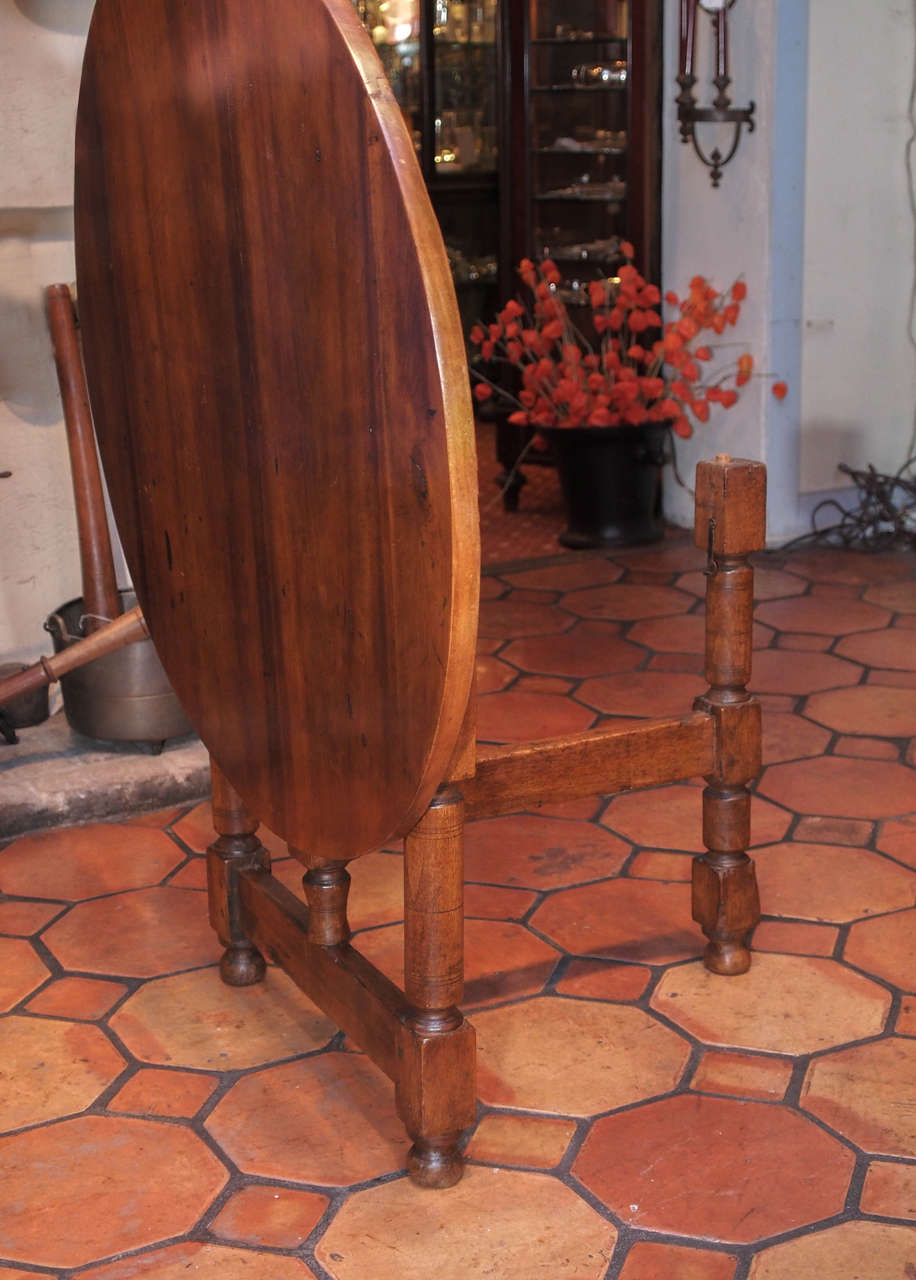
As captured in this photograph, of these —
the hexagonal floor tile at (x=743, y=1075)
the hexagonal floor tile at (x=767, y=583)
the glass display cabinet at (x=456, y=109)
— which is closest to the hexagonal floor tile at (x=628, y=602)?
the hexagonal floor tile at (x=767, y=583)

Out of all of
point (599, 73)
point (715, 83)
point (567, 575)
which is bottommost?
point (567, 575)

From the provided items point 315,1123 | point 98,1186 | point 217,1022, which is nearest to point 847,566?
point 217,1022

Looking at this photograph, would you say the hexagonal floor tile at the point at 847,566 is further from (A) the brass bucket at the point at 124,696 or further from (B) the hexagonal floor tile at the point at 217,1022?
(B) the hexagonal floor tile at the point at 217,1022

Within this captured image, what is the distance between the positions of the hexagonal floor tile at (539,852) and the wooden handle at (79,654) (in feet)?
2.29

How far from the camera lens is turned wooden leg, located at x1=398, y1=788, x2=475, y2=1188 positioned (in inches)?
67.3

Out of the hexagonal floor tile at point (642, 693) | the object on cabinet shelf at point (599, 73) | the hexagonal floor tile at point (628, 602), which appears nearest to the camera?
the hexagonal floor tile at point (642, 693)

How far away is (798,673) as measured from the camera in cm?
364

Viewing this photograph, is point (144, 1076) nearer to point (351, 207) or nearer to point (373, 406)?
point (373, 406)

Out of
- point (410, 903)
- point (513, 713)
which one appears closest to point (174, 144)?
point (410, 903)

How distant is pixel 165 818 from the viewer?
292 cm

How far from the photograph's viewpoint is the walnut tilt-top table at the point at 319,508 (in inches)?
58.2

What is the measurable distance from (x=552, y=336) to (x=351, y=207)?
3.33m

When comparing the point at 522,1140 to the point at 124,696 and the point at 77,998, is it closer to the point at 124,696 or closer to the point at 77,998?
the point at 77,998

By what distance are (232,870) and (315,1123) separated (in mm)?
420
